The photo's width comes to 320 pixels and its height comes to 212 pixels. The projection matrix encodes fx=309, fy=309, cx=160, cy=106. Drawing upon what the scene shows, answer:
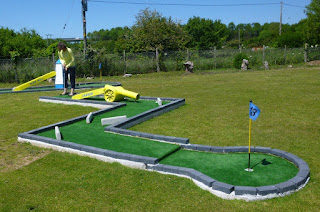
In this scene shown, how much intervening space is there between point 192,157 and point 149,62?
63.9 feet

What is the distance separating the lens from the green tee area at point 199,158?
421cm

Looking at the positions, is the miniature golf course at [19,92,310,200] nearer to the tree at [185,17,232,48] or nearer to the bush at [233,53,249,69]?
the bush at [233,53,249,69]

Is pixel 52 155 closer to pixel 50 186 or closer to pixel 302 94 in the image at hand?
pixel 50 186

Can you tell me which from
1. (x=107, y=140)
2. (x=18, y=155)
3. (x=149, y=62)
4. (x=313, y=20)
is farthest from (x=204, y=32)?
(x=18, y=155)

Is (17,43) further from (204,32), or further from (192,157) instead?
(204,32)

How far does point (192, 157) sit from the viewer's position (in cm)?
506

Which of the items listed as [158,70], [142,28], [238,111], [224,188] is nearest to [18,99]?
[238,111]

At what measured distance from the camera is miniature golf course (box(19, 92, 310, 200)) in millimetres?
3992

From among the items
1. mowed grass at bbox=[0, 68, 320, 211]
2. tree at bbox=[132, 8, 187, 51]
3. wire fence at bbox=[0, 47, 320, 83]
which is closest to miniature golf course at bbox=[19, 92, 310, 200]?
mowed grass at bbox=[0, 68, 320, 211]

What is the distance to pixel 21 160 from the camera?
5.21 metres

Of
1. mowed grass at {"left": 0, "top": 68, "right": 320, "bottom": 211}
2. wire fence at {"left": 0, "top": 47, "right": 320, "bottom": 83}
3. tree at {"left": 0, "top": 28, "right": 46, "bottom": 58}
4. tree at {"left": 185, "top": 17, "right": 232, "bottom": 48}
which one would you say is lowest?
mowed grass at {"left": 0, "top": 68, "right": 320, "bottom": 211}

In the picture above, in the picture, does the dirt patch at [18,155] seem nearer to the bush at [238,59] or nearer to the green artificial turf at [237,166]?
the green artificial turf at [237,166]

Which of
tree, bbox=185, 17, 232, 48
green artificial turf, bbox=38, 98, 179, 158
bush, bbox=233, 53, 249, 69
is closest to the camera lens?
green artificial turf, bbox=38, 98, 179, 158

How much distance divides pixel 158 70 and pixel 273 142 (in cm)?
1890
